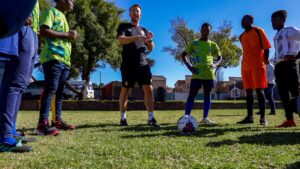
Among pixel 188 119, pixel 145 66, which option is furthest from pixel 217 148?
pixel 145 66

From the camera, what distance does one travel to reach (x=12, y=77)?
3.31 metres

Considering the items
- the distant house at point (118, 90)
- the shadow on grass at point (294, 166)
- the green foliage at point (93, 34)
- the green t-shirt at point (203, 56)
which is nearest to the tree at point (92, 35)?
the green foliage at point (93, 34)

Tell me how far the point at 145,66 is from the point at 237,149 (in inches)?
131

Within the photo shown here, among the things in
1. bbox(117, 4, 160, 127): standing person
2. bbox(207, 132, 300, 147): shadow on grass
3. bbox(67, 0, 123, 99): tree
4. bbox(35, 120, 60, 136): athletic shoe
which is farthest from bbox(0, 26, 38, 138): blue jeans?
bbox(67, 0, 123, 99): tree

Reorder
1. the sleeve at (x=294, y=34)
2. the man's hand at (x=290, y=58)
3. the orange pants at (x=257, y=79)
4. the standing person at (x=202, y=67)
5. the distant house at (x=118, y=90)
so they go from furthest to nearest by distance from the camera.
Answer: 1. the distant house at (x=118, y=90)
2. the standing person at (x=202, y=67)
3. the orange pants at (x=257, y=79)
4. the sleeve at (x=294, y=34)
5. the man's hand at (x=290, y=58)

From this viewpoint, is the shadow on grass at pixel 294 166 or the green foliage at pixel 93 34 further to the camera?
the green foliage at pixel 93 34

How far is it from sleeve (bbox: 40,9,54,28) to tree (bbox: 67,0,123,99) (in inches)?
1187

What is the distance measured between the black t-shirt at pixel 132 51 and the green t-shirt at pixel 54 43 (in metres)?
1.63

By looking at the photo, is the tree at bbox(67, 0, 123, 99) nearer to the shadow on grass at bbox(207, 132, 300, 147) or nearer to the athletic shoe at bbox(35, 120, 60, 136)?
the athletic shoe at bbox(35, 120, 60, 136)

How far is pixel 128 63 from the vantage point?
6.38 m

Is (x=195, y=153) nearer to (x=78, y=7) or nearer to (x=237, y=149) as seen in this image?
(x=237, y=149)

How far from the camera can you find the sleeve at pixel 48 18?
185 inches

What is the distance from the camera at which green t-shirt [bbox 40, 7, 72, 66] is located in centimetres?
470

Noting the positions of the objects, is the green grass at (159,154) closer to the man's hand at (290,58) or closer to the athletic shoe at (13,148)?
the athletic shoe at (13,148)
